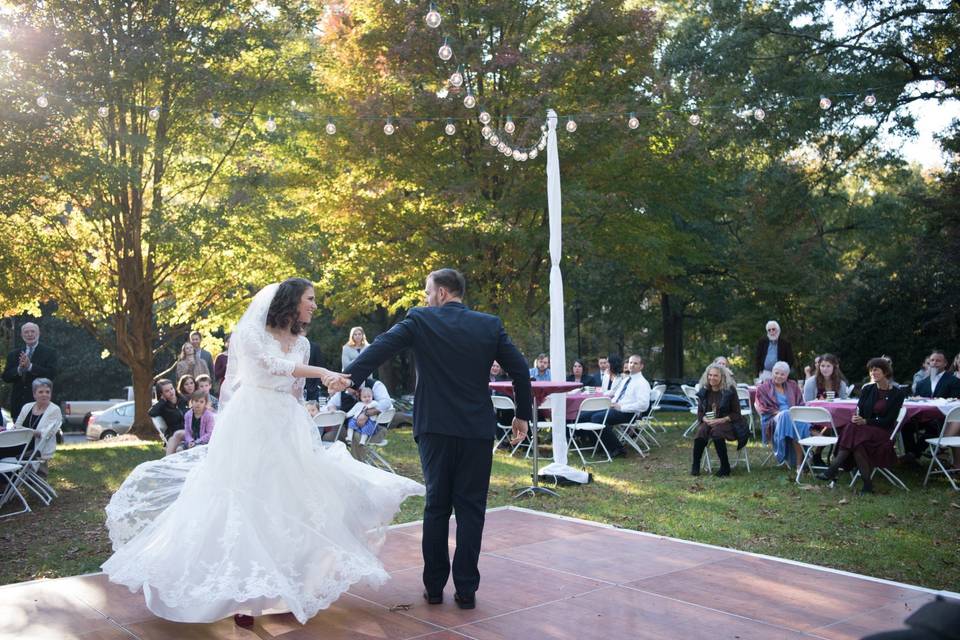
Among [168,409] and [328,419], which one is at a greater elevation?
[168,409]

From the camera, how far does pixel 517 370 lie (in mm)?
5035

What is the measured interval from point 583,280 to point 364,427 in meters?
16.4

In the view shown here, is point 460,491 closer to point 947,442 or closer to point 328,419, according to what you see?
point 328,419

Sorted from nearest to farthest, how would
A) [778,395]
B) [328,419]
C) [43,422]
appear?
1. [43,422]
2. [328,419]
3. [778,395]

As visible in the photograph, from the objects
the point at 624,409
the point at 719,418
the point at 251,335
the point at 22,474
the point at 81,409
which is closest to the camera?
the point at 251,335

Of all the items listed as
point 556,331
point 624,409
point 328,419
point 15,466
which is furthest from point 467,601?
point 624,409

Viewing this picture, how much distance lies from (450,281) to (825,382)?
26.4ft

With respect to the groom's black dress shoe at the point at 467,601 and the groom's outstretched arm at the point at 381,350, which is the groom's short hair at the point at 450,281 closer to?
the groom's outstretched arm at the point at 381,350

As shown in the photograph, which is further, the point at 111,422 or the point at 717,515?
the point at 111,422

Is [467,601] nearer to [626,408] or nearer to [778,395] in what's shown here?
[778,395]

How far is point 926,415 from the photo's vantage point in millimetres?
9969

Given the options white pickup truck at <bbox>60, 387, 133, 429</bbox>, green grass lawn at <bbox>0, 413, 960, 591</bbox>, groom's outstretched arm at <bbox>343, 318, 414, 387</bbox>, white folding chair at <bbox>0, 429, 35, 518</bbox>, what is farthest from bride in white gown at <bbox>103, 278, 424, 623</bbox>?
white pickup truck at <bbox>60, 387, 133, 429</bbox>

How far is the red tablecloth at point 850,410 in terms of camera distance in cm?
949

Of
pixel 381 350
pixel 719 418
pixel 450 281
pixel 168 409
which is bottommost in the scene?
pixel 719 418
